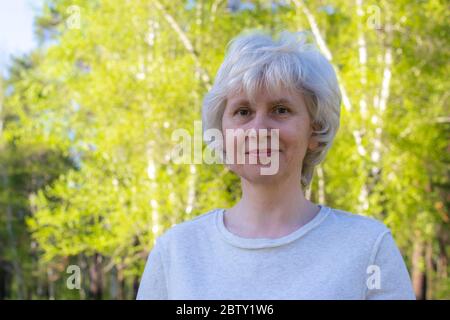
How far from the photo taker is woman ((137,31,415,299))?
1581 mm

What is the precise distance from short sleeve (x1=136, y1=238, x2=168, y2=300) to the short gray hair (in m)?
0.45

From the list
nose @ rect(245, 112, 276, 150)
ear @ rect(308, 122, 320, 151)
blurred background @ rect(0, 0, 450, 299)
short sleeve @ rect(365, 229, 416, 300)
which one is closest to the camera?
short sleeve @ rect(365, 229, 416, 300)

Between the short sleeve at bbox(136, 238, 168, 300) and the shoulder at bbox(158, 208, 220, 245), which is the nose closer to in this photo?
the shoulder at bbox(158, 208, 220, 245)

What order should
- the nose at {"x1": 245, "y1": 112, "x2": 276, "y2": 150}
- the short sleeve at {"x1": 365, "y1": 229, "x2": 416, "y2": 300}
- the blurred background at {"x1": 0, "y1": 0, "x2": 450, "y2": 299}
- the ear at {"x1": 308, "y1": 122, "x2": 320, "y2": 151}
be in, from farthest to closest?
the blurred background at {"x1": 0, "y1": 0, "x2": 450, "y2": 299}
the ear at {"x1": 308, "y1": 122, "x2": 320, "y2": 151}
the nose at {"x1": 245, "y1": 112, "x2": 276, "y2": 150}
the short sleeve at {"x1": 365, "y1": 229, "x2": 416, "y2": 300}

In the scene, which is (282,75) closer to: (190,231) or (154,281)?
(190,231)

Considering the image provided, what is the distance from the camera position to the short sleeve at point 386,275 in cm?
154

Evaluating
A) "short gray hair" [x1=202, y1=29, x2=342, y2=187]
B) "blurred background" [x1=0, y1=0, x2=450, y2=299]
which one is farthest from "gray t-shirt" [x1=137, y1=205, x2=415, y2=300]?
"blurred background" [x1=0, y1=0, x2=450, y2=299]

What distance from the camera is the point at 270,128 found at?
66.1 inches

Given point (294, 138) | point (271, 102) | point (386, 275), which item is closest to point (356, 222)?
point (386, 275)

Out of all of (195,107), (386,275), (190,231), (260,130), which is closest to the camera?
(386,275)

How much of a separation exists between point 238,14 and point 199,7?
913 mm

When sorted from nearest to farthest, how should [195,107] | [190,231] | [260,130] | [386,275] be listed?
[386,275] → [260,130] → [190,231] → [195,107]

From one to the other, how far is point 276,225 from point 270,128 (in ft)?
0.88

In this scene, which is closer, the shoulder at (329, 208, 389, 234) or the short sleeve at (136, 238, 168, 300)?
the shoulder at (329, 208, 389, 234)
